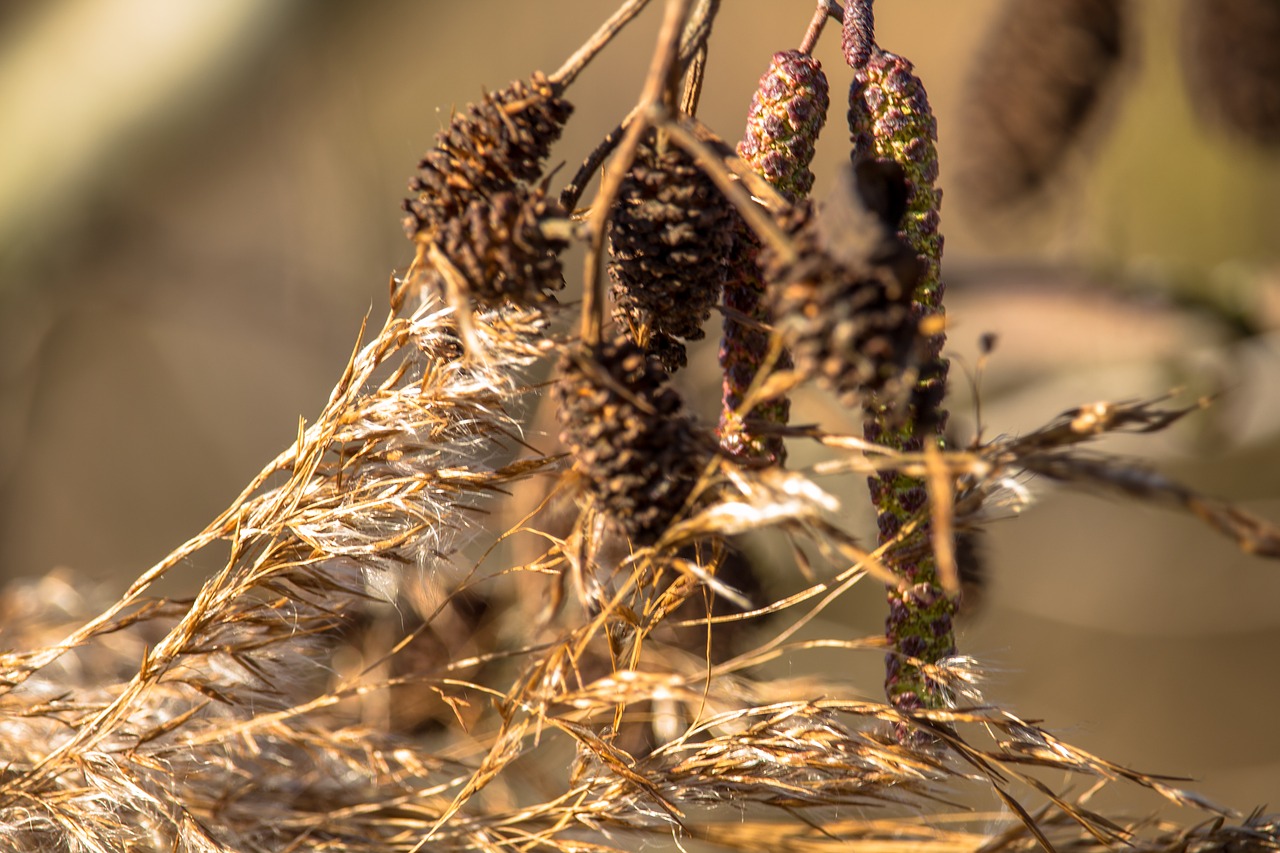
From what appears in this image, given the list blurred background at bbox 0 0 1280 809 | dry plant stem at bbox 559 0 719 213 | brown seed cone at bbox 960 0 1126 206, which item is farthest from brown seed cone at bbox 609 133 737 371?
brown seed cone at bbox 960 0 1126 206

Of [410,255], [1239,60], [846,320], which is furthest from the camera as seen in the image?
[410,255]

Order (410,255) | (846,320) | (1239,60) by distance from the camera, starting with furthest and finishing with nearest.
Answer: (410,255) → (1239,60) → (846,320)

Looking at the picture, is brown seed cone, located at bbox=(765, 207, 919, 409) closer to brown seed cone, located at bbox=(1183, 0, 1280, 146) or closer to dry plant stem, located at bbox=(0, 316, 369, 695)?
dry plant stem, located at bbox=(0, 316, 369, 695)

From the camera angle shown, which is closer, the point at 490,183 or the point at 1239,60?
the point at 490,183

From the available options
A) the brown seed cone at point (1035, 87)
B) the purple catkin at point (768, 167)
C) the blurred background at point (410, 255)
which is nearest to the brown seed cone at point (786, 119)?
the purple catkin at point (768, 167)

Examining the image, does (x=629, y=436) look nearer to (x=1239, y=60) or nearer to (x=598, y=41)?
(x=598, y=41)

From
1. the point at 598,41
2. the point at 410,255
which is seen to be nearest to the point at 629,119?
the point at 598,41
